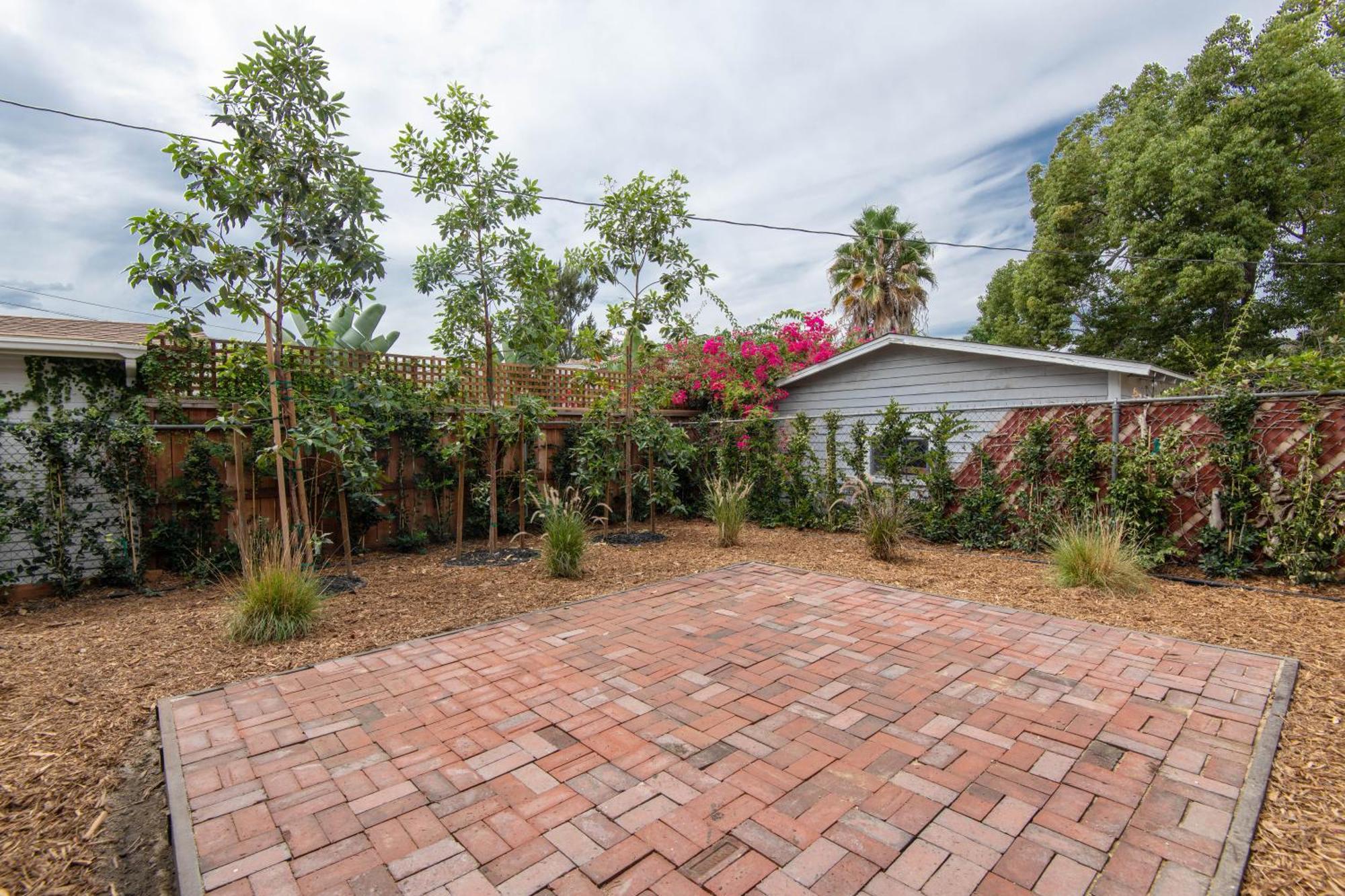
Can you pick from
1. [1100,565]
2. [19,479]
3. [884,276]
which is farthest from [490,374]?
[884,276]

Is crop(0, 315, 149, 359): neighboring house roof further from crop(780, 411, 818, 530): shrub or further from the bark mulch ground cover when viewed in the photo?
crop(780, 411, 818, 530): shrub

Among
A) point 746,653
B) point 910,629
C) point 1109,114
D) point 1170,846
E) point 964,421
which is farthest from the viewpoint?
point 1109,114

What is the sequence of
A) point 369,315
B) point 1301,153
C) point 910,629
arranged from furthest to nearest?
point 1301,153
point 369,315
point 910,629

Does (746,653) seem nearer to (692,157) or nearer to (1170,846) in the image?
(1170,846)

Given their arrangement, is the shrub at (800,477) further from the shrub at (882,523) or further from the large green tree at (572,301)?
the large green tree at (572,301)

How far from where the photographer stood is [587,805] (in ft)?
6.31

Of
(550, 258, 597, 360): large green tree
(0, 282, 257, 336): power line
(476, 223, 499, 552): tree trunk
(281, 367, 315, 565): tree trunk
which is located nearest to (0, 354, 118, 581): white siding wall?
(0, 282, 257, 336): power line

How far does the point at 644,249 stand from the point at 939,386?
4425 millimetres

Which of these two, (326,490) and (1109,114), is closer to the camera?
(326,490)

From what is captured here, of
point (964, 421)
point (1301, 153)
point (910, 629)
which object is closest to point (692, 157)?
point (964, 421)

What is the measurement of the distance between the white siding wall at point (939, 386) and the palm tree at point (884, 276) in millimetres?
8140

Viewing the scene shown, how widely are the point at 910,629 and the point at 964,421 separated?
4004 mm


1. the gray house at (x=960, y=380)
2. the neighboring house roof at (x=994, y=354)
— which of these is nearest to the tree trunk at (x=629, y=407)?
the gray house at (x=960, y=380)

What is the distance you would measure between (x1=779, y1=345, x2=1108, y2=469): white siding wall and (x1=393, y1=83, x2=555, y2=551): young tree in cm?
421
